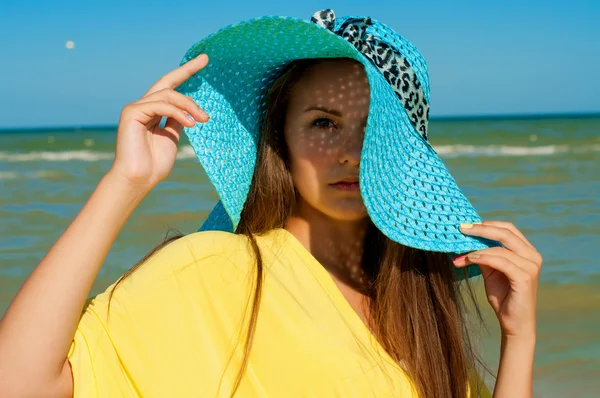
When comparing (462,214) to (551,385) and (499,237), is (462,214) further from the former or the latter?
(551,385)

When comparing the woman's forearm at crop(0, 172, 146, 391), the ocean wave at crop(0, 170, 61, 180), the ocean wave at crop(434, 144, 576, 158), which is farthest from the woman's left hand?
the ocean wave at crop(434, 144, 576, 158)

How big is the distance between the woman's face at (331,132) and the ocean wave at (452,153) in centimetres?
1500

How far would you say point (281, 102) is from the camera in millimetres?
2246

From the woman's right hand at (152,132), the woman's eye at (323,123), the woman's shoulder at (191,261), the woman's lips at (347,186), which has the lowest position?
the woman's shoulder at (191,261)

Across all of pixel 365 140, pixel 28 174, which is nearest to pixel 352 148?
pixel 365 140

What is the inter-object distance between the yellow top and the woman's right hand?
0.24 metres

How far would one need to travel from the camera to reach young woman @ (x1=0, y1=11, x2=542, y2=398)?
1631 millimetres

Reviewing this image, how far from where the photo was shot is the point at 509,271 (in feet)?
6.06

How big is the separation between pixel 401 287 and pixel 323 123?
53 centimetres

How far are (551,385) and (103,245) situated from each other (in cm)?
257

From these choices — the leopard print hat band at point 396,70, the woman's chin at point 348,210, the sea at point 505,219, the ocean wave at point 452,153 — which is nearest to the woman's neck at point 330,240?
the woman's chin at point 348,210

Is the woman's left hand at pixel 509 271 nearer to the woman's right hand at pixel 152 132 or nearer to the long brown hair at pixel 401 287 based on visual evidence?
the long brown hair at pixel 401 287

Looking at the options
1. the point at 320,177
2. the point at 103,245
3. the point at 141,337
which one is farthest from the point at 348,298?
the point at 103,245

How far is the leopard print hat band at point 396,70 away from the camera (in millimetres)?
1969
